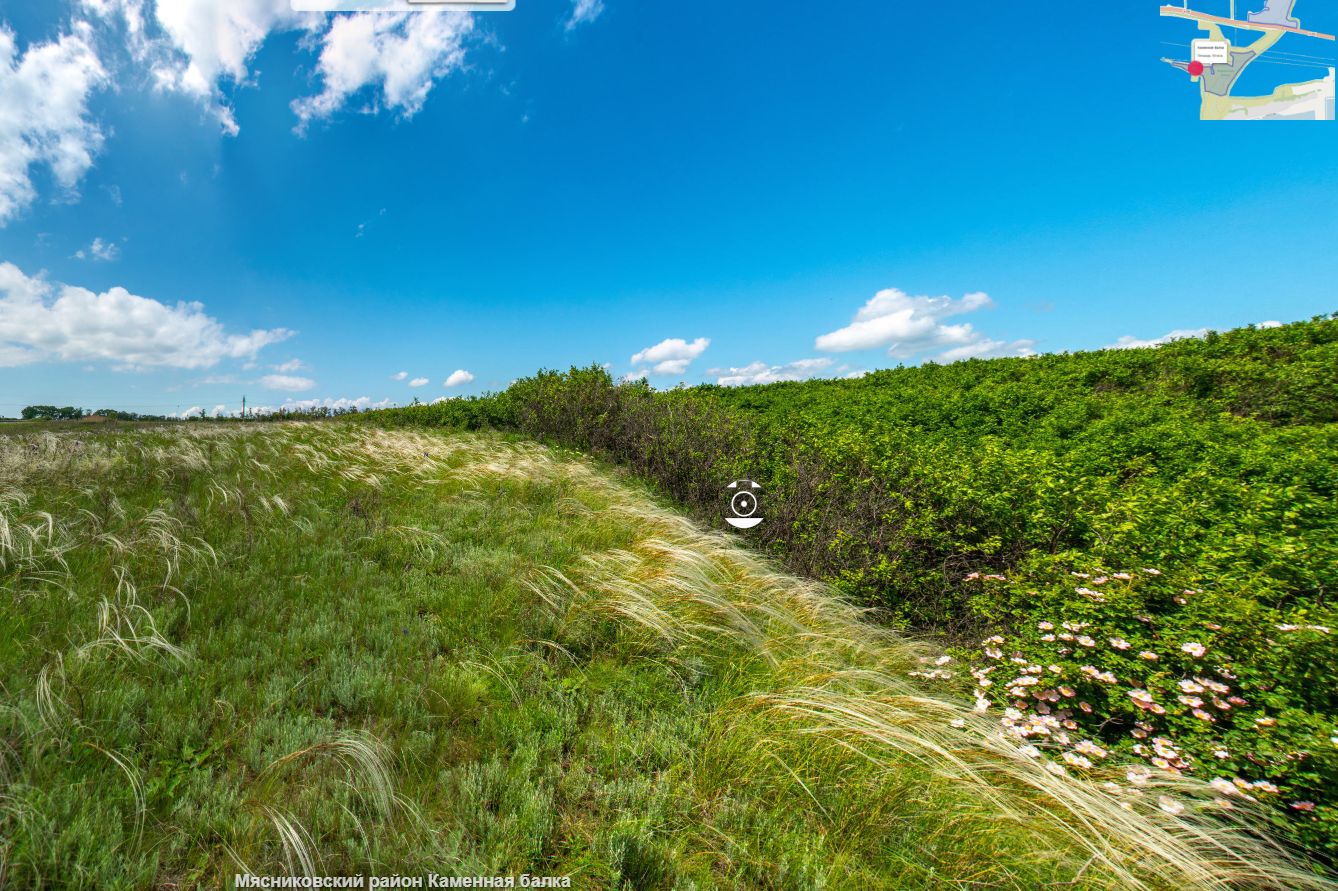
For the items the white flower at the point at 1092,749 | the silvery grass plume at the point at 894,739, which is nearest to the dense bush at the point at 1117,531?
the white flower at the point at 1092,749

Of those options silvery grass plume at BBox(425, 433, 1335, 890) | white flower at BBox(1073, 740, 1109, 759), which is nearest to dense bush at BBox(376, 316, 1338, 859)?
white flower at BBox(1073, 740, 1109, 759)

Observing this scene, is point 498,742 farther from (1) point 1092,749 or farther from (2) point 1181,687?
(2) point 1181,687

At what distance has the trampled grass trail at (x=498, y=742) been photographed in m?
1.72

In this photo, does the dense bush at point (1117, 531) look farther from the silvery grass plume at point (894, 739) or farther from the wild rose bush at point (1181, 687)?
the silvery grass plume at point (894, 739)

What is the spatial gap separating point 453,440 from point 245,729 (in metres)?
10.6

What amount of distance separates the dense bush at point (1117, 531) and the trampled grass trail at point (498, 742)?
38 cm

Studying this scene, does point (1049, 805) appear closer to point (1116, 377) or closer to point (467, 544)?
point (467, 544)

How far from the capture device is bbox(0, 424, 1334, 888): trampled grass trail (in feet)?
5.66

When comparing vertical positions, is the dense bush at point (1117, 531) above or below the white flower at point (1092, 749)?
above

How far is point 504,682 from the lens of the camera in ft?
8.80

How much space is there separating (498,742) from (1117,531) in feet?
13.4

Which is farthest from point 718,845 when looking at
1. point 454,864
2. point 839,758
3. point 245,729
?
point 245,729
